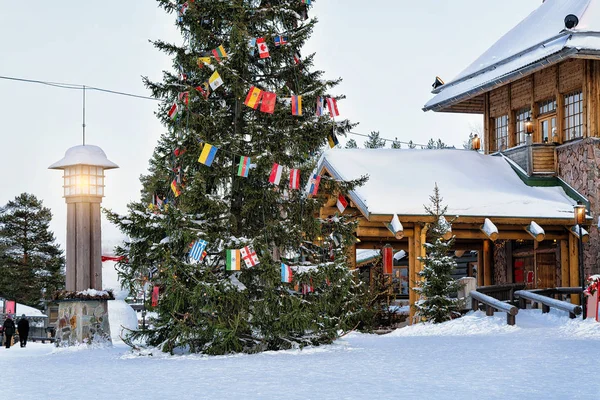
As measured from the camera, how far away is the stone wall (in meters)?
24.2

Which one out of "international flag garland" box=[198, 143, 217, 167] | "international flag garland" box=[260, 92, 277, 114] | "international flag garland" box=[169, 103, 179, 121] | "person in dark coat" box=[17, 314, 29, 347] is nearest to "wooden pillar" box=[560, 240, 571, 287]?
"international flag garland" box=[260, 92, 277, 114]

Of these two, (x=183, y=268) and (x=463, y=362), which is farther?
(x=183, y=268)

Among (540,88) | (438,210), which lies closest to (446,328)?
(438,210)

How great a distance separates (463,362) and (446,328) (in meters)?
5.91

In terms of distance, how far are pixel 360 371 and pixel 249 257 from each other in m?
3.64

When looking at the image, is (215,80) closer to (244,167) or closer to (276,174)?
(244,167)

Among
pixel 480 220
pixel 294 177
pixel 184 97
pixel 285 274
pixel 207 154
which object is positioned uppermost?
pixel 184 97

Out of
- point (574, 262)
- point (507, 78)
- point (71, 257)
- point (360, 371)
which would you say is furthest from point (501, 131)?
point (360, 371)

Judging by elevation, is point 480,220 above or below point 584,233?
above

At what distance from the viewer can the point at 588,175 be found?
2483 cm

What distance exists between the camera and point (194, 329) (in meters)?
15.5

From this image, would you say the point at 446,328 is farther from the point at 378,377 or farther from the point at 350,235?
the point at 378,377

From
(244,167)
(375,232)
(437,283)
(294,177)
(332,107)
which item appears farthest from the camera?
(375,232)

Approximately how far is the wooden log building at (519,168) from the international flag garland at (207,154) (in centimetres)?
705
